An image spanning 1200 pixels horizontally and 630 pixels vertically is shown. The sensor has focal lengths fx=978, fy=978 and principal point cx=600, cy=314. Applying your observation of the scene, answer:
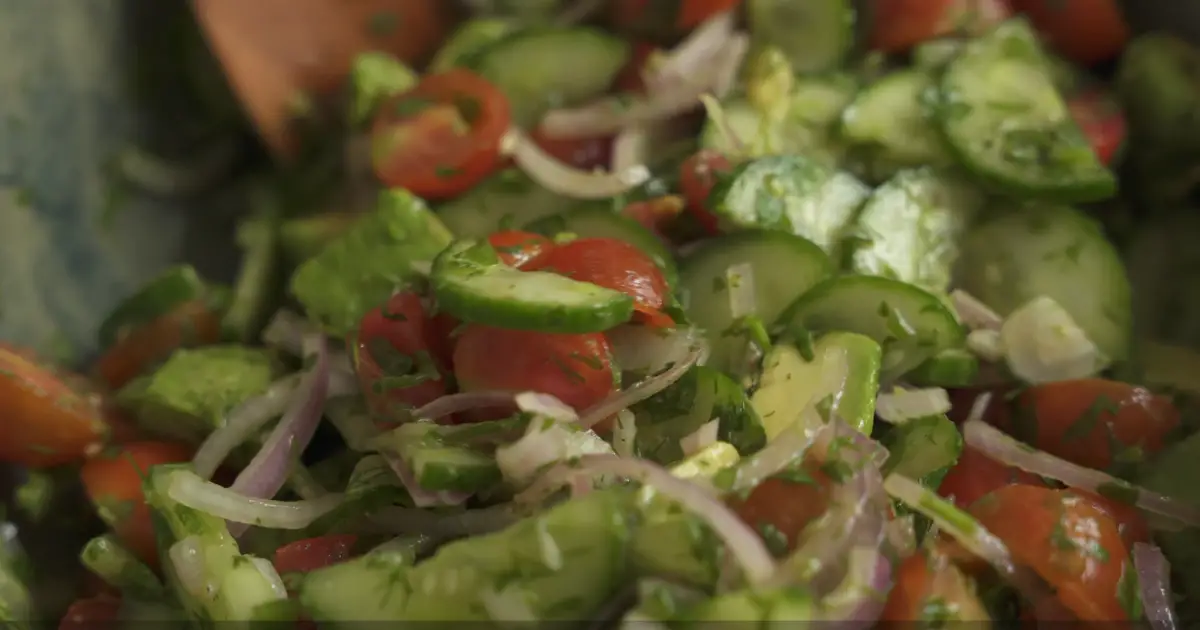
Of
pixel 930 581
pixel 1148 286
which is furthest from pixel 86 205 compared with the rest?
pixel 1148 286

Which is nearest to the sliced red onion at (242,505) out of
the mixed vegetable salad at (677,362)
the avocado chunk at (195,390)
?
the mixed vegetable salad at (677,362)

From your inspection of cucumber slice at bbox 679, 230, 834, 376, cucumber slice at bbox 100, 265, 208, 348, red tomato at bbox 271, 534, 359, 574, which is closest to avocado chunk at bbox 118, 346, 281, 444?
cucumber slice at bbox 100, 265, 208, 348

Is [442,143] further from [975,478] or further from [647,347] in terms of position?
[975,478]

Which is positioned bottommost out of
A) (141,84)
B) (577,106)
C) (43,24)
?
(577,106)

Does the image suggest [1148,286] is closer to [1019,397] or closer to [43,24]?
[1019,397]

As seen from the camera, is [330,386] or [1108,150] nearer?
[330,386]

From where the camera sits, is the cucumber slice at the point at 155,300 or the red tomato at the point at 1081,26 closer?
the cucumber slice at the point at 155,300

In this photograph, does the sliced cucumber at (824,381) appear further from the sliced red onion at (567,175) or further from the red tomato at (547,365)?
the sliced red onion at (567,175)

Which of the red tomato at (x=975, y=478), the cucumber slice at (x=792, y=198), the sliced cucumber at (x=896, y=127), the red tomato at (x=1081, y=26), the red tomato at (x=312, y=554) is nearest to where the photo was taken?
the red tomato at (x=312, y=554)
